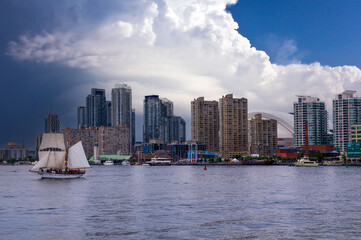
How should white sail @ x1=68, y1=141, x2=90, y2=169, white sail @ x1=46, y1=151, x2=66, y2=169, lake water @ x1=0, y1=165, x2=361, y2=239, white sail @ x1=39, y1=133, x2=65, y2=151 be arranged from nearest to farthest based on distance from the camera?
lake water @ x1=0, y1=165, x2=361, y2=239, white sail @ x1=46, y1=151, x2=66, y2=169, white sail @ x1=68, y1=141, x2=90, y2=169, white sail @ x1=39, y1=133, x2=65, y2=151

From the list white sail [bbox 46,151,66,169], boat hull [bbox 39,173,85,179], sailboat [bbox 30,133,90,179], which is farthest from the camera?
white sail [bbox 46,151,66,169]

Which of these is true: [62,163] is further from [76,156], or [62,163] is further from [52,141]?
[52,141]

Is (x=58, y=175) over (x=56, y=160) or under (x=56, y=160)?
under

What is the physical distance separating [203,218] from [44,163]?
8471cm

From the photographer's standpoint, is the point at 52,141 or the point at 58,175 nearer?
the point at 58,175

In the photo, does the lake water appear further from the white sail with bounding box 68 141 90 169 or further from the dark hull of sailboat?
the white sail with bounding box 68 141 90 169

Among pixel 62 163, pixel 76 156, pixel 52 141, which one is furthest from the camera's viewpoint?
pixel 52 141

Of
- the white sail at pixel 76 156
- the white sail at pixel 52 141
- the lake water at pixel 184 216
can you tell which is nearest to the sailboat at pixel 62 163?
the white sail at pixel 76 156

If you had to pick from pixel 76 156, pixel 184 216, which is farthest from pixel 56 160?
pixel 184 216

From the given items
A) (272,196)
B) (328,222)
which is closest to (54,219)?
(328,222)

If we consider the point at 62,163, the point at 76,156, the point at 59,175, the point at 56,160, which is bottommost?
the point at 59,175

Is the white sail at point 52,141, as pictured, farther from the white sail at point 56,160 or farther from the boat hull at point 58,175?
the boat hull at point 58,175

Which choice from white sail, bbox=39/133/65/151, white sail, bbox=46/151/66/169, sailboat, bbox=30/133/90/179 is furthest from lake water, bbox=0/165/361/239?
white sail, bbox=39/133/65/151

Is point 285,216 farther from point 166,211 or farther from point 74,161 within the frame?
point 74,161
